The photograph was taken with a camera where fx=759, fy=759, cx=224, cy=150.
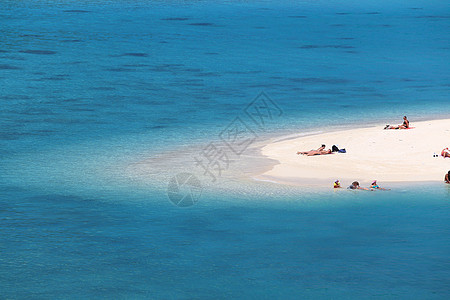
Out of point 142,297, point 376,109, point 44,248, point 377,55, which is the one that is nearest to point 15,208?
point 44,248

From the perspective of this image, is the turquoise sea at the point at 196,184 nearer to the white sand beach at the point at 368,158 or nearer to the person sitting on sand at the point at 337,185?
the person sitting on sand at the point at 337,185

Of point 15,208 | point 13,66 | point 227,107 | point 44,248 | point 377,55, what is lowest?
point 44,248

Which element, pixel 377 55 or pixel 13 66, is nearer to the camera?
pixel 13 66

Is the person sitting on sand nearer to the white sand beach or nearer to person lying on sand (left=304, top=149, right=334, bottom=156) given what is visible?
the white sand beach

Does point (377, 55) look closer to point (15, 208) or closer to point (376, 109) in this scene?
point (376, 109)

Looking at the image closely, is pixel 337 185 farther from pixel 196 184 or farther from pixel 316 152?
pixel 196 184
